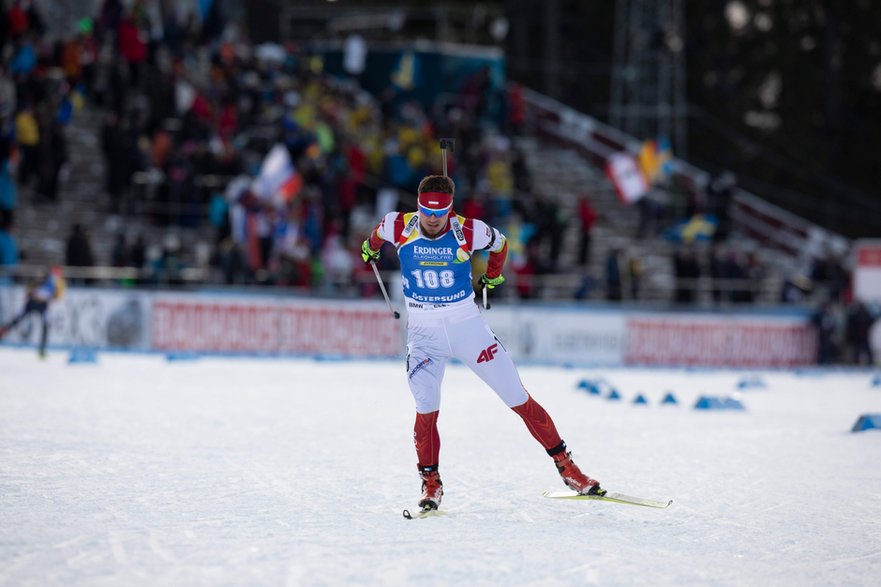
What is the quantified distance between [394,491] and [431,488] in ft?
2.46

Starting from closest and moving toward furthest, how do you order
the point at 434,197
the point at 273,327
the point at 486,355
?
the point at 434,197 → the point at 486,355 → the point at 273,327

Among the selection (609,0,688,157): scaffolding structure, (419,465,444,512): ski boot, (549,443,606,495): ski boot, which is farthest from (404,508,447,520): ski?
(609,0,688,157): scaffolding structure

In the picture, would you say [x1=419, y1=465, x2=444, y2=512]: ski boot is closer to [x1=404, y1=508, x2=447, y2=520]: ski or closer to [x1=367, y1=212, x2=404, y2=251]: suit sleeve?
[x1=404, y1=508, x2=447, y2=520]: ski

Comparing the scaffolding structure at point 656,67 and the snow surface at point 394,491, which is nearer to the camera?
the snow surface at point 394,491

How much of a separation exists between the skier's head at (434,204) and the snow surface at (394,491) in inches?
74.9

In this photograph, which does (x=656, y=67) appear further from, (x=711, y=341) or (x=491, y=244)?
(x=491, y=244)

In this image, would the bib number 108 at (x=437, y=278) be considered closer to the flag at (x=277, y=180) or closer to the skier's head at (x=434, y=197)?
the skier's head at (x=434, y=197)

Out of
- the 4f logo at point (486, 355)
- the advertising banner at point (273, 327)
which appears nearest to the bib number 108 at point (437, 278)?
the 4f logo at point (486, 355)

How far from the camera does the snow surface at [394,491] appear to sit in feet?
21.1

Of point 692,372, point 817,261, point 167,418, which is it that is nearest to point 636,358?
point 692,372

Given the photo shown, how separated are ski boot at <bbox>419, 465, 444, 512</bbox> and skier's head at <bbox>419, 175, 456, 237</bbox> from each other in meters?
1.58

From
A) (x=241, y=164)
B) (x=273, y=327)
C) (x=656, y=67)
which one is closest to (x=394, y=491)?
(x=273, y=327)

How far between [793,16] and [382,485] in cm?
4713

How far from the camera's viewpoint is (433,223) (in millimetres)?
7957
